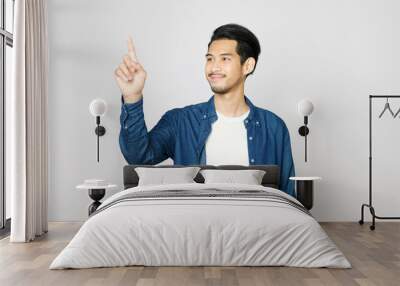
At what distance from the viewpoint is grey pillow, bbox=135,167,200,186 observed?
6341 millimetres

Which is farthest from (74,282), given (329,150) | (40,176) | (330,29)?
(330,29)

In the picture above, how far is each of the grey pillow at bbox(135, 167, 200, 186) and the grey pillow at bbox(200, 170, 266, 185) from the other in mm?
220

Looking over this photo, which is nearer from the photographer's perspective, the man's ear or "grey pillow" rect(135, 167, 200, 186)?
"grey pillow" rect(135, 167, 200, 186)

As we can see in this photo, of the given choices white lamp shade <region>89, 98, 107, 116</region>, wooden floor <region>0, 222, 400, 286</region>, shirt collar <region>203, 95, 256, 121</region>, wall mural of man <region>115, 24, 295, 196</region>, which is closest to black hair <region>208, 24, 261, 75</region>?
wall mural of man <region>115, 24, 295, 196</region>

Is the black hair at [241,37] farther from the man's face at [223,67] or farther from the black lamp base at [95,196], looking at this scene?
the black lamp base at [95,196]

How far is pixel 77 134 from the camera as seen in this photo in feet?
23.7

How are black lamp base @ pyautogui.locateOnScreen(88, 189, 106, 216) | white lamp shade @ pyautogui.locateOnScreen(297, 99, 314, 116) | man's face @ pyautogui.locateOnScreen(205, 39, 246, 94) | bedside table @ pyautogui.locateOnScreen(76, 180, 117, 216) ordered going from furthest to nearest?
man's face @ pyautogui.locateOnScreen(205, 39, 246, 94)
white lamp shade @ pyautogui.locateOnScreen(297, 99, 314, 116)
black lamp base @ pyautogui.locateOnScreen(88, 189, 106, 216)
bedside table @ pyautogui.locateOnScreen(76, 180, 117, 216)

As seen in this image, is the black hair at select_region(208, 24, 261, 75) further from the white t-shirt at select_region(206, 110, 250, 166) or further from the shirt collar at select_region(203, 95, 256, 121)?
the white t-shirt at select_region(206, 110, 250, 166)

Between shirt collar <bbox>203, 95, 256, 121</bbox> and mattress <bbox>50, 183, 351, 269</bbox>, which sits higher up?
shirt collar <bbox>203, 95, 256, 121</bbox>

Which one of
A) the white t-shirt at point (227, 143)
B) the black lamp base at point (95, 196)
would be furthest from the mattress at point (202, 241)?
the white t-shirt at point (227, 143)

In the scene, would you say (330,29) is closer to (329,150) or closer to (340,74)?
(340,74)

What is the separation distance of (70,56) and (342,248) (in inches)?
157

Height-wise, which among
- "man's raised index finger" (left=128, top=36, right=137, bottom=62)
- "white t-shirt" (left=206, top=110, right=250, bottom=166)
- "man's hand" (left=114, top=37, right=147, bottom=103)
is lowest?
"white t-shirt" (left=206, top=110, right=250, bottom=166)

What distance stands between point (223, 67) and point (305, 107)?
108 cm
